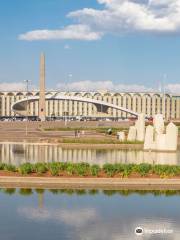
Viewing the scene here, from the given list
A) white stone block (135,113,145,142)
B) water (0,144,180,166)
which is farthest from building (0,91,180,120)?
water (0,144,180,166)

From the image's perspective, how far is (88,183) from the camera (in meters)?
29.2

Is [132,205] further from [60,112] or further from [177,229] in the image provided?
[60,112]

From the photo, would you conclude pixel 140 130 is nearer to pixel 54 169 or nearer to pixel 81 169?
pixel 81 169

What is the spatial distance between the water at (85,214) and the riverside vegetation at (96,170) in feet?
9.72

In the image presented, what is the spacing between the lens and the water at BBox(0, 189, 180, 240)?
20.1 m

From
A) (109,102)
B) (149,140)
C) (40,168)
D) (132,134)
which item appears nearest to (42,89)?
(109,102)

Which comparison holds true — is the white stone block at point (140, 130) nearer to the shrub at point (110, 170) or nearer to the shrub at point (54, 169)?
the shrub at point (54, 169)

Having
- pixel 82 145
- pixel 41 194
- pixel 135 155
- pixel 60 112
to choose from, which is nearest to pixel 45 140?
pixel 82 145

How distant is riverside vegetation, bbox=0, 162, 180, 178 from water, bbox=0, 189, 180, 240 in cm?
296

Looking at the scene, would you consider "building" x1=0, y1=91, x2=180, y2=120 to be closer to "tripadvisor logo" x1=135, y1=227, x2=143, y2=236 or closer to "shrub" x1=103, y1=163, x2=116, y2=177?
"shrub" x1=103, y1=163, x2=116, y2=177

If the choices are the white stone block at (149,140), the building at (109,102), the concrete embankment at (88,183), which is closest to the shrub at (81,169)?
the concrete embankment at (88,183)

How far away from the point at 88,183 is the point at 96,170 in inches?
78.2

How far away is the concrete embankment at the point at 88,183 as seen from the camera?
2898 centimetres

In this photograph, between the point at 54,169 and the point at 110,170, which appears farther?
the point at 110,170
